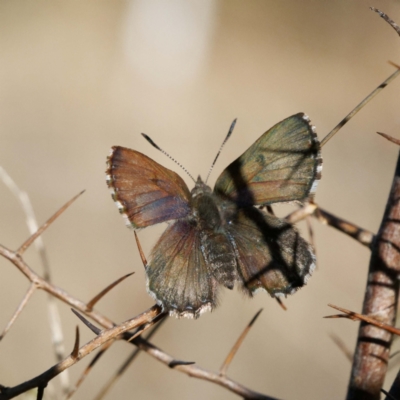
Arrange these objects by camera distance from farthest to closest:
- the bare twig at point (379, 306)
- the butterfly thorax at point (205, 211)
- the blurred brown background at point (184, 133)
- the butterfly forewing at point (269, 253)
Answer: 1. the blurred brown background at point (184, 133)
2. the butterfly thorax at point (205, 211)
3. the butterfly forewing at point (269, 253)
4. the bare twig at point (379, 306)

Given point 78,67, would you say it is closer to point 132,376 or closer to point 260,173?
point 132,376

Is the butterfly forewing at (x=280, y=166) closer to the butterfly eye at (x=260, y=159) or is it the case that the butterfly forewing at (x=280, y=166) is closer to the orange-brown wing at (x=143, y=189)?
the butterfly eye at (x=260, y=159)

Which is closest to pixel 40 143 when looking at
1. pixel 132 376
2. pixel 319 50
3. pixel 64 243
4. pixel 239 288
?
pixel 64 243

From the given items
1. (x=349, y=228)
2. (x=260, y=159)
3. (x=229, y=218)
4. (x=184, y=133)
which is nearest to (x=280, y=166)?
(x=260, y=159)

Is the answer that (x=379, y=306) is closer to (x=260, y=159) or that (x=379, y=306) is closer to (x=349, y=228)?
(x=349, y=228)

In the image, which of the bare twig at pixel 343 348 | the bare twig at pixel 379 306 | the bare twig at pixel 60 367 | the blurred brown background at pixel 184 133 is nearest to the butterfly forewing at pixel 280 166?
the bare twig at pixel 379 306
